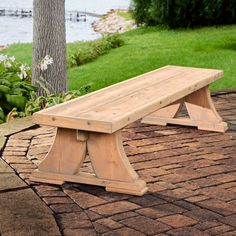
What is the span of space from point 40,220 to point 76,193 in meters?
0.64

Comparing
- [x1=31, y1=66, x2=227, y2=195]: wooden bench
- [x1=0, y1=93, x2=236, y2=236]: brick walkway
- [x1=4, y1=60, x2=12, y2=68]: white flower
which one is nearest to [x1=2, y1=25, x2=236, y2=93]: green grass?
[x1=4, y1=60, x2=12, y2=68]: white flower

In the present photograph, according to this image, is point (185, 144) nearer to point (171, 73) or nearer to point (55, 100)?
point (171, 73)

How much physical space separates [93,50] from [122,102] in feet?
28.7

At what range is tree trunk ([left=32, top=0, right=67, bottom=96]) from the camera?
7008 mm

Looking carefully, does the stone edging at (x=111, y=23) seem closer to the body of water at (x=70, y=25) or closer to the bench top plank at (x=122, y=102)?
the body of water at (x=70, y=25)

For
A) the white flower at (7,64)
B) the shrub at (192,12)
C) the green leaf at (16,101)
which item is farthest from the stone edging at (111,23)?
the green leaf at (16,101)

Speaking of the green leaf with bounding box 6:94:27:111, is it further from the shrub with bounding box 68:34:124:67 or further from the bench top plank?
the shrub with bounding box 68:34:124:67

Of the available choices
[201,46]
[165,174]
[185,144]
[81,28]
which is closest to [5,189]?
[165,174]

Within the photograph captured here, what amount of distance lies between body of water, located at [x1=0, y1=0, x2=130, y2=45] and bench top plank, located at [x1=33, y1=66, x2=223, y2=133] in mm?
13884

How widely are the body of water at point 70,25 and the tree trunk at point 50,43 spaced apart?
12286 millimetres

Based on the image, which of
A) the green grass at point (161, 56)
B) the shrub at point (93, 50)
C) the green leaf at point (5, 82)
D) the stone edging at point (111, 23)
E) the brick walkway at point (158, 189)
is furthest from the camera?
the stone edging at point (111, 23)

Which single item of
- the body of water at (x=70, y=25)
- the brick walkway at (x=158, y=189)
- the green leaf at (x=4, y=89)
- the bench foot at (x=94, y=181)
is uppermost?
the green leaf at (x=4, y=89)

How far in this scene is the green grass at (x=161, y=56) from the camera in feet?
33.6

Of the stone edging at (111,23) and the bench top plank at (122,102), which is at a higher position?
the bench top plank at (122,102)
